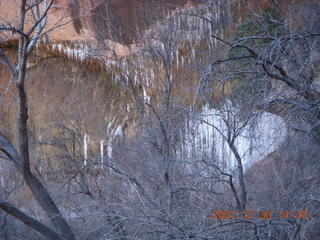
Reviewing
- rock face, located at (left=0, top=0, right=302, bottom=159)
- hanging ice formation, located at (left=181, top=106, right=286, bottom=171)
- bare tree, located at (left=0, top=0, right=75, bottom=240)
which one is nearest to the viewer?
hanging ice formation, located at (left=181, top=106, right=286, bottom=171)

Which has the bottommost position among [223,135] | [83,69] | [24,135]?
[223,135]

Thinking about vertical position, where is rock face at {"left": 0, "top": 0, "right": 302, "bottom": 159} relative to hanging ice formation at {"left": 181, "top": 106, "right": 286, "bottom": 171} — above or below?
above

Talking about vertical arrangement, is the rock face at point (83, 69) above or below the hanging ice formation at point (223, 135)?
above

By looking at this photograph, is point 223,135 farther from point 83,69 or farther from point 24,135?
point 83,69

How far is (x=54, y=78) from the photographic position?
18234 millimetres

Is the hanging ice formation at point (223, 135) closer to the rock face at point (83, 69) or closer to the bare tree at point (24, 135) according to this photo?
the bare tree at point (24, 135)

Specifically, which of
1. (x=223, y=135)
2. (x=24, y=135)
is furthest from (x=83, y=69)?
(x=223, y=135)

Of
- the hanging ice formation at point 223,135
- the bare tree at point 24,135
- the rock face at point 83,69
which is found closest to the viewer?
the hanging ice formation at point 223,135

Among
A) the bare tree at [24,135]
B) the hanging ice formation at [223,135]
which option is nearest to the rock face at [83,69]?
the hanging ice formation at [223,135]

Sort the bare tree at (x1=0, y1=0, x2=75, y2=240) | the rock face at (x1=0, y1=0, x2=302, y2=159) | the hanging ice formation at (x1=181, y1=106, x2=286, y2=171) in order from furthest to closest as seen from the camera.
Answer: the rock face at (x1=0, y1=0, x2=302, y2=159) < the bare tree at (x1=0, y1=0, x2=75, y2=240) < the hanging ice formation at (x1=181, y1=106, x2=286, y2=171)

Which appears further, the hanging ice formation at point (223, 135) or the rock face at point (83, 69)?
the rock face at point (83, 69)

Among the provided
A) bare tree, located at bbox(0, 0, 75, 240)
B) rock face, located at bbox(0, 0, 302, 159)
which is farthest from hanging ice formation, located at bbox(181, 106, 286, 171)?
rock face, located at bbox(0, 0, 302, 159)

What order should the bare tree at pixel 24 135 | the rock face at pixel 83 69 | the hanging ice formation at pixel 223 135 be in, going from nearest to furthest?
the hanging ice formation at pixel 223 135 < the bare tree at pixel 24 135 < the rock face at pixel 83 69

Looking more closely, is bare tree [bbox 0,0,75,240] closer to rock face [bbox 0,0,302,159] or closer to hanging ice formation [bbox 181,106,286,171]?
hanging ice formation [bbox 181,106,286,171]
